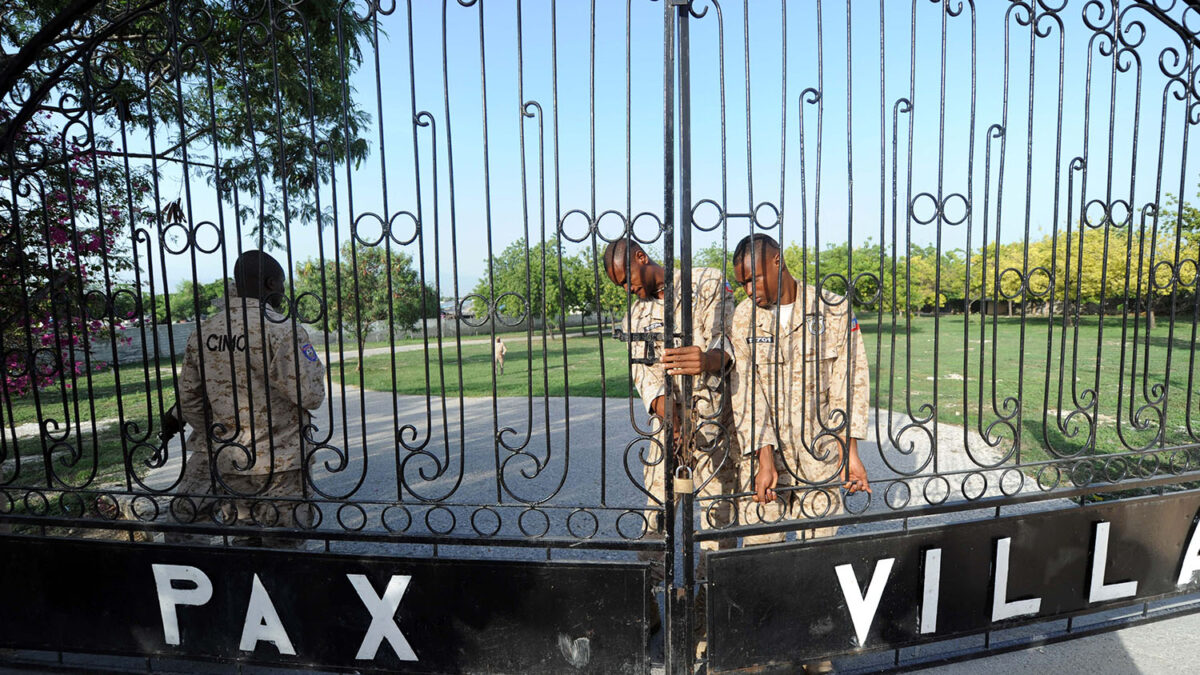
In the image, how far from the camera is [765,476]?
2775mm

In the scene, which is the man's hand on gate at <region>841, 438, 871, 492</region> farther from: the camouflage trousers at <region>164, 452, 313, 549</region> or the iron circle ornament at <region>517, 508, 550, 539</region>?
the camouflage trousers at <region>164, 452, 313, 549</region>

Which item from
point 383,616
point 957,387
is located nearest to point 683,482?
point 383,616

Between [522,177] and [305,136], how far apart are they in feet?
9.36

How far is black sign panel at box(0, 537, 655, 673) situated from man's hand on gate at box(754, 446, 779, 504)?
0.59 metres

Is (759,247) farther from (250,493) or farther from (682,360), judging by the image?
(250,493)

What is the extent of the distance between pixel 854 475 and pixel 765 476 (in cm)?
40

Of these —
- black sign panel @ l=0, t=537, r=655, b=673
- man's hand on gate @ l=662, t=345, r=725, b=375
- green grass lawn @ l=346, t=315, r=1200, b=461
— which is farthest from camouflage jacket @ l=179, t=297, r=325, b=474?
man's hand on gate @ l=662, t=345, r=725, b=375

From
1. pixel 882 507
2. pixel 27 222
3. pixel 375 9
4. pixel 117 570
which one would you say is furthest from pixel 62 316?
pixel 882 507

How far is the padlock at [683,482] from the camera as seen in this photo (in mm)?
2568

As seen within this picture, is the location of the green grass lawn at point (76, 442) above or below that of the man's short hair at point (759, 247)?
below

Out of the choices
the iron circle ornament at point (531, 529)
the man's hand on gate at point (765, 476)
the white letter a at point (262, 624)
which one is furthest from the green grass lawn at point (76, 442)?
the man's hand on gate at point (765, 476)

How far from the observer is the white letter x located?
8.77ft

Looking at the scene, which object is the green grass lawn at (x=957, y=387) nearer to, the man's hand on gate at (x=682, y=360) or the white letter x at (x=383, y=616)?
the man's hand on gate at (x=682, y=360)

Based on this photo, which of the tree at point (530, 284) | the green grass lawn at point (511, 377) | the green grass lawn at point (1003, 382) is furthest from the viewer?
the green grass lawn at point (511, 377)
